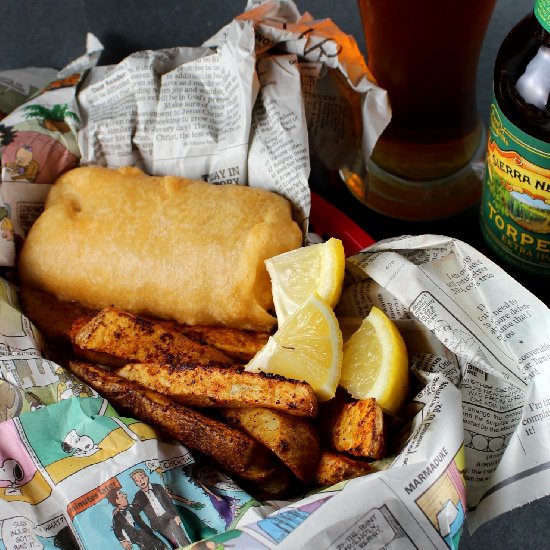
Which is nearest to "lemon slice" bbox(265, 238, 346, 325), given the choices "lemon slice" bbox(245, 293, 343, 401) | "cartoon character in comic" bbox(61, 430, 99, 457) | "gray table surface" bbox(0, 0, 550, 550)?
"lemon slice" bbox(245, 293, 343, 401)

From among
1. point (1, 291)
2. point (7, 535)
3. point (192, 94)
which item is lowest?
point (7, 535)

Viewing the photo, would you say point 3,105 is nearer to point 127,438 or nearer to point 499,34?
point 127,438

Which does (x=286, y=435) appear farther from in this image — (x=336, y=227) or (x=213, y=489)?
(x=336, y=227)

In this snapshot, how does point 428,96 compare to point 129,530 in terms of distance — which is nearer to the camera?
point 129,530

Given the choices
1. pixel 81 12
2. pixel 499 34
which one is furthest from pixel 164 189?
pixel 499 34

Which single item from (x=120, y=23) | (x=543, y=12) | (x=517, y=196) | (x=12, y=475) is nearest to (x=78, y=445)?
(x=12, y=475)

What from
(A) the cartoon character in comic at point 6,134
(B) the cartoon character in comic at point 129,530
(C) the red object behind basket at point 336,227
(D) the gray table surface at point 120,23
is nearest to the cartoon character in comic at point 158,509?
(B) the cartoon character in comic at point 129,530
